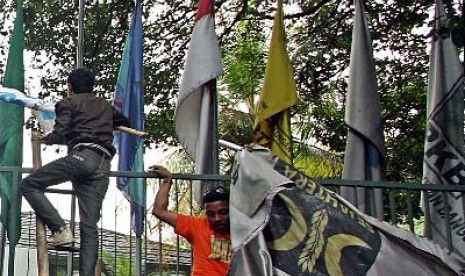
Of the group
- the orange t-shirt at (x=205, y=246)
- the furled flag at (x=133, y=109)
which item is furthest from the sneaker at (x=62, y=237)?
the furled flag at (x=133, y=109)

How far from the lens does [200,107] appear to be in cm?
599

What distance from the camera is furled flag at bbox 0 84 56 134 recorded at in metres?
4.96

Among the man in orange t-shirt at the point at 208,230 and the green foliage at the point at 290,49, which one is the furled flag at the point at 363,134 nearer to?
the man in orange t-shirt at the point at 208,230

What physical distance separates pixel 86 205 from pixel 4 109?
134 centimetres

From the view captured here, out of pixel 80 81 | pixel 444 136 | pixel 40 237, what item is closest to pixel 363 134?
pixel 444 136

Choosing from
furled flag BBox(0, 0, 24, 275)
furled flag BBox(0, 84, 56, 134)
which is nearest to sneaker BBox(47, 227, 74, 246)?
furled flag BBox(0, 0, 24, 275)

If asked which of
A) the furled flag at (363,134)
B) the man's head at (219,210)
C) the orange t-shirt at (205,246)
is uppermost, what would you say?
the furled flag at (363,134)

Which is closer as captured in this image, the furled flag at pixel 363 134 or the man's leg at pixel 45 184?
the man's leg at pixel 45 184

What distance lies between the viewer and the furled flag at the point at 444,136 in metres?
5.68

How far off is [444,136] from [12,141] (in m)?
3.31

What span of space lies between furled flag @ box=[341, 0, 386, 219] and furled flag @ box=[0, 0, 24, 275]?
234 centimetres

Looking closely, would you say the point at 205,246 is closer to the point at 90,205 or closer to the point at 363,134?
the point at 90,205

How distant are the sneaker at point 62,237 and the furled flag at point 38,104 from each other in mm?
798

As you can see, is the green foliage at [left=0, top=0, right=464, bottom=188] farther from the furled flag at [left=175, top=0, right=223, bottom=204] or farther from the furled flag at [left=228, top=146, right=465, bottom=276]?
the furled flag at [left=228, top=146, right=465, bottom=276]
